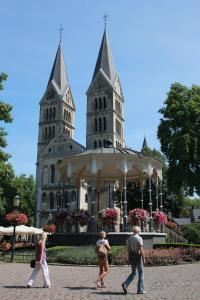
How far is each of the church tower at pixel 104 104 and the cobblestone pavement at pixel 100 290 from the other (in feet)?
256

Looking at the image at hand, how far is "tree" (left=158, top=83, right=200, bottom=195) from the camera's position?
103 ft

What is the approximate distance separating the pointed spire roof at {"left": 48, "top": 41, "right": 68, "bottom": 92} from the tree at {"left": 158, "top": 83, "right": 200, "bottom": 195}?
69.1 metres

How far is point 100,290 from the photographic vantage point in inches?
409

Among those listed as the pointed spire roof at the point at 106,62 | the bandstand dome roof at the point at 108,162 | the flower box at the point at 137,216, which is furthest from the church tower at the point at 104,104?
the flower box at the point at 137,216

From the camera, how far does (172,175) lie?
32906 mm

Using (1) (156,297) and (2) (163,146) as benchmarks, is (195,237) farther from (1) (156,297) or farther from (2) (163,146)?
(1) (156,297)

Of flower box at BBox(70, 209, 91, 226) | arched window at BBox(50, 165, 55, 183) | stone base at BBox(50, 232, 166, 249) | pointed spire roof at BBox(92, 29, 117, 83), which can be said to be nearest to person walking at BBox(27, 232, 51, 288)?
stone base at BBox(50, 232, 166, 249)

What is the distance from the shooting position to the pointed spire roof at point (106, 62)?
98312mm

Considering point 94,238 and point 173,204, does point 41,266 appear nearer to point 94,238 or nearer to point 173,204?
point 94,238

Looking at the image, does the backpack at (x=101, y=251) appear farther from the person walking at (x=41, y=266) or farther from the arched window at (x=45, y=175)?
the arched window at (x=45, y=175)

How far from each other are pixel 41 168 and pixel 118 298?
78.9 meters

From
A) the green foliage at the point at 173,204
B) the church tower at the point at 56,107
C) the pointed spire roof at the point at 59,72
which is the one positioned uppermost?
the pointed spire roof at the point at 59,72

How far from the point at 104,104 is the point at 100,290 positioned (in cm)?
8855

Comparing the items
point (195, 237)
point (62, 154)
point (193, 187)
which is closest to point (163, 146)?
point (193, 187)
